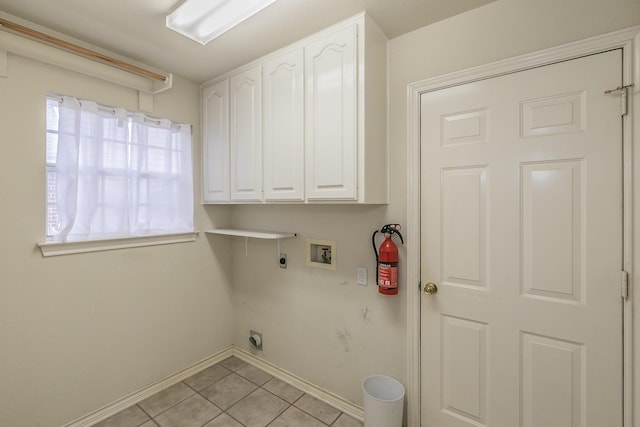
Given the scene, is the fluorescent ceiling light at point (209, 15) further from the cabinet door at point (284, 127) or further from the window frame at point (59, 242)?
the window frame at point (59, 242)

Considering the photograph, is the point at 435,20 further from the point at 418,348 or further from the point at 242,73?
the point at 418,348

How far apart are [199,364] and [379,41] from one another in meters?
2.87

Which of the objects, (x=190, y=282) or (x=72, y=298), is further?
(x=190, y=282)

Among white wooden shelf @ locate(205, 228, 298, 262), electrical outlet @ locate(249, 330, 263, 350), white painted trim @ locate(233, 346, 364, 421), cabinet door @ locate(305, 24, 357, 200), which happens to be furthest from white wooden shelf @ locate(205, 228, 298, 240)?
→ white painted trim @ locate(233, 346, 364, 421)

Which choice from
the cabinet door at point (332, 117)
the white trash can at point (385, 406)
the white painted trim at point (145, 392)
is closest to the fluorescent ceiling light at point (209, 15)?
the cabinet door at point (332, 117)

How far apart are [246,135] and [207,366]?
2044 mm

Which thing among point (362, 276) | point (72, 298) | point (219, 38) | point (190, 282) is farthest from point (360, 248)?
point (72, 298)

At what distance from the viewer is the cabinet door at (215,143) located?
2.32m

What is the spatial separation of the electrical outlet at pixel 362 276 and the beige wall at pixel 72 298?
146 cm

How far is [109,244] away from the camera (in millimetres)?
2020

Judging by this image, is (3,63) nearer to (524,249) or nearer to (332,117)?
(332,117)

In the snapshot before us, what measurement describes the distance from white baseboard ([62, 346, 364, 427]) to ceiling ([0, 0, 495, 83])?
245cm

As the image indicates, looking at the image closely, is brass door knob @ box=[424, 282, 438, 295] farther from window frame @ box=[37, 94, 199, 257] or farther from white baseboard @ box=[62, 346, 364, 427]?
window frame @ box=[37, 94, 199, 257]

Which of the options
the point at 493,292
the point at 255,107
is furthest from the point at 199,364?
the point at 493,292
